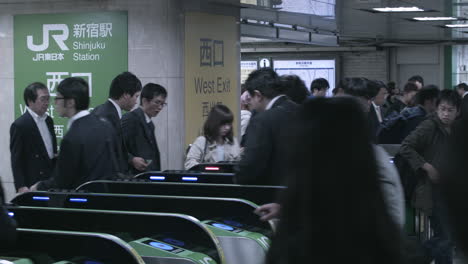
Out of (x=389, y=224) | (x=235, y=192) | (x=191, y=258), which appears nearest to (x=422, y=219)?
(x=235, y=192)

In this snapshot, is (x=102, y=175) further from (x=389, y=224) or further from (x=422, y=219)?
(x=389, y=224)

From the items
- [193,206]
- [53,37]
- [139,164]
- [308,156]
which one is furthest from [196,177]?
[308,156]

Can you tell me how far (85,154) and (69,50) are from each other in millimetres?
3680

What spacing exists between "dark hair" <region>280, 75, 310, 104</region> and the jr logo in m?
3.90

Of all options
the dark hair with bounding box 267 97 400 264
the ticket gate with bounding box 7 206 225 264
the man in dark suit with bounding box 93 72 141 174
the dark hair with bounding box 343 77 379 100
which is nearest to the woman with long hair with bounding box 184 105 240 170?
the man in dark suit with bounding box 93 72 141 174

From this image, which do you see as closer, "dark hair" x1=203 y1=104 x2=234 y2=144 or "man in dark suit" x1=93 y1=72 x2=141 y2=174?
"man in dark suit" x1=93 y1=72 x2=141 y2=174

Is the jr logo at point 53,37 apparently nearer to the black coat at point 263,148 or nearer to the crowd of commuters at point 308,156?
the crowd of commuters at point 308,156

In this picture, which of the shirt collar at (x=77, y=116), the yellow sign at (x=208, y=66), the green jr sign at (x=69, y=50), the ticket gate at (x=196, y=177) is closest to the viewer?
the shirt collar at (x=77, y=116)

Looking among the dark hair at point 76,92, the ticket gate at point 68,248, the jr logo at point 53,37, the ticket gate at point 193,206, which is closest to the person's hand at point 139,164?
the dark hair at point 76,92

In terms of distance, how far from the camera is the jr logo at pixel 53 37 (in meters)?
8.41

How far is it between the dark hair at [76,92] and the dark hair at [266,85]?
1047 mm

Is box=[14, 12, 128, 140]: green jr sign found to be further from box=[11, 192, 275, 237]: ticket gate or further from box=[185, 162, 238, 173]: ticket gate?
box=[11, 192, 275, 237]: ticket gate

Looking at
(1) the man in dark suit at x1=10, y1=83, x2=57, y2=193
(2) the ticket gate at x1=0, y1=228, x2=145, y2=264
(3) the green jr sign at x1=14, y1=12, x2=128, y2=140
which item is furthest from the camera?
(3) the green jr sign at x1=14, y1=12, x2=128, y2=140

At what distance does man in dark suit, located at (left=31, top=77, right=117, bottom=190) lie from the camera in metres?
4.93
